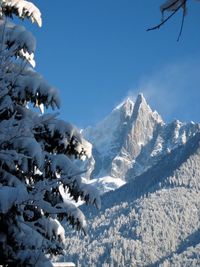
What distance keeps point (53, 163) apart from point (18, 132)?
5.45ft

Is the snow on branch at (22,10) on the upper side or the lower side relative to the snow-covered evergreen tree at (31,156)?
upper

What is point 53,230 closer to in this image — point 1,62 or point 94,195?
point 94,195

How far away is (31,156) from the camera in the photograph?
7.03 metres

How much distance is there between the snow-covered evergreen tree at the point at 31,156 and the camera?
20.6ft

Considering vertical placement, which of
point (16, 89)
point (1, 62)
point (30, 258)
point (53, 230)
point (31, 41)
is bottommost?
point (30, 258)

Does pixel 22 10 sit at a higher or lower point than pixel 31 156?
higher

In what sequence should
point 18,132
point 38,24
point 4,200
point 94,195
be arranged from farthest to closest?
point 38,24 < point 94,195 < point 18,132 < point 4,200

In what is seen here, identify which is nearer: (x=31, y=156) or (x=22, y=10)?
(x=31, y=156)

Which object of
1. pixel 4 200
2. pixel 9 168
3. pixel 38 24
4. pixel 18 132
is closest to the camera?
pixel 4 200

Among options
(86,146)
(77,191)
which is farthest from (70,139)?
(77,191)

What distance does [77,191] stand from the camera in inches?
305

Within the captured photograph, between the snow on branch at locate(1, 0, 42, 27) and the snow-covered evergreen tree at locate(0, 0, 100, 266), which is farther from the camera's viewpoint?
the snow on branch at locate(1, 0, 42, 27)

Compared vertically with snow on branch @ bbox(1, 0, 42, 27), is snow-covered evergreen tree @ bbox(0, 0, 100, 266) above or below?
below

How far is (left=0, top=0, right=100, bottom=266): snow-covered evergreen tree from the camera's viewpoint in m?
6.29
